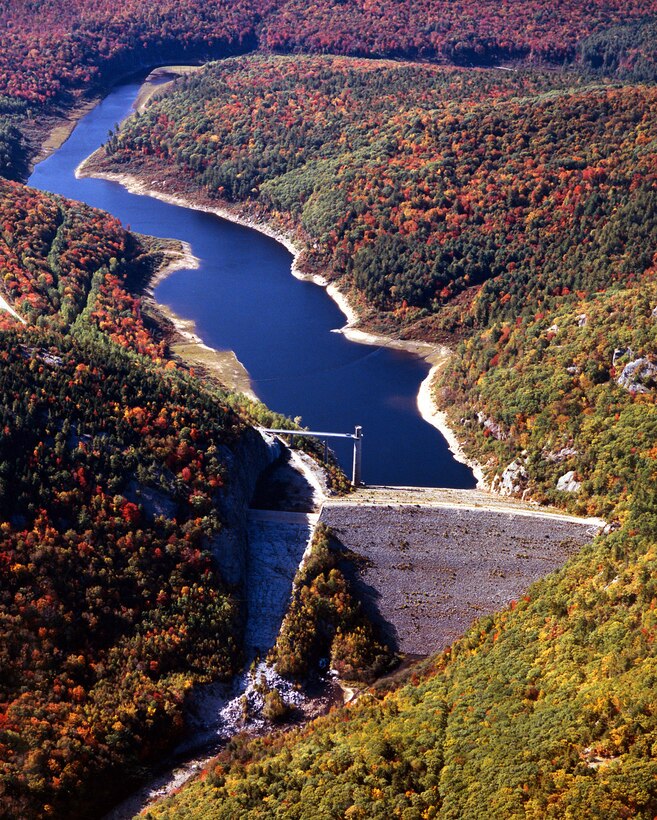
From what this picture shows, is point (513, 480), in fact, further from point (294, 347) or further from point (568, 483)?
point (294, 347)

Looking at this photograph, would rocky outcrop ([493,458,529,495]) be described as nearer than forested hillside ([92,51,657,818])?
No

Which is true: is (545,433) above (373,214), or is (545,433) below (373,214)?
below

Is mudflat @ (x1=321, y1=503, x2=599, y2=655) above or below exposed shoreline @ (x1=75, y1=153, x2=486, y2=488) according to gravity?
below

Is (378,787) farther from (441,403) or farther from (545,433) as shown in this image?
(441,403)

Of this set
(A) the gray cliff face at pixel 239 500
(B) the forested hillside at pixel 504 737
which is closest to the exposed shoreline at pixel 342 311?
(A) the gray cliff face at pixel 239 500

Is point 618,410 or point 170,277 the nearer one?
point 618,410

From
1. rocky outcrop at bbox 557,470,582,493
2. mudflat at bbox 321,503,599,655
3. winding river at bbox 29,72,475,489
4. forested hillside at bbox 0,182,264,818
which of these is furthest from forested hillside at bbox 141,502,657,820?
winding river at bbox 29,72,475,489

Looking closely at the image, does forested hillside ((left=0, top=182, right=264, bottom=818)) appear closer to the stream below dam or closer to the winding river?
the stream below dam

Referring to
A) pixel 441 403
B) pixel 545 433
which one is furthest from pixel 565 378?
pixel 441 403
